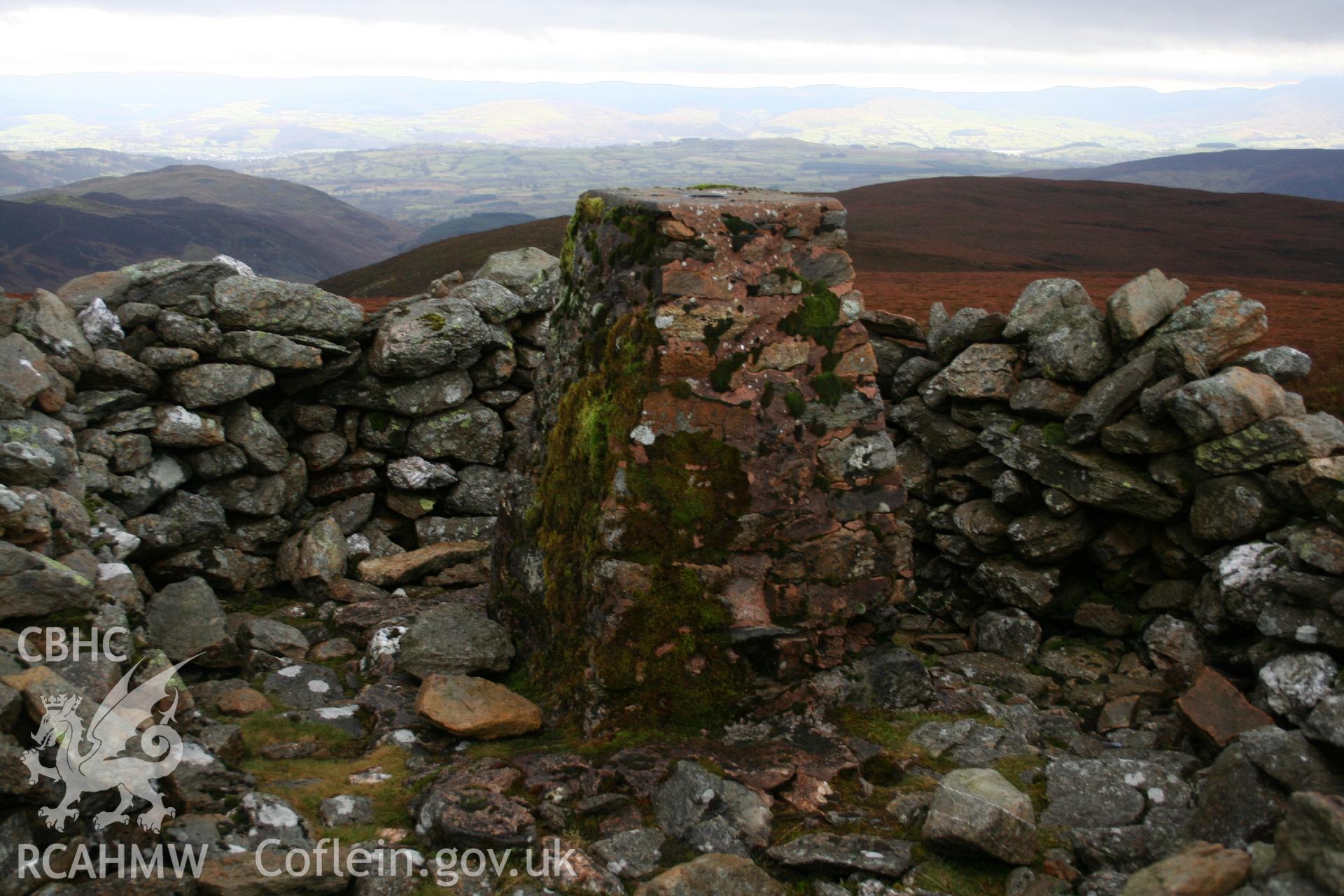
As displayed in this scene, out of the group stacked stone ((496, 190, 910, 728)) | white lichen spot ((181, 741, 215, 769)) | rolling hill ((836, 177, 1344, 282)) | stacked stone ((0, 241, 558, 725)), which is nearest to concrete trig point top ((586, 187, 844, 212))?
stacked stone ((496, 190, 910, 728))

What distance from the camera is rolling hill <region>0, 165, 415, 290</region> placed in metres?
127

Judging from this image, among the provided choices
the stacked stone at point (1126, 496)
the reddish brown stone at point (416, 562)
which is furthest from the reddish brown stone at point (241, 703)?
the stacked stone at point (1126, 496)

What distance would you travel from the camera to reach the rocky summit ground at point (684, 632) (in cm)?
540

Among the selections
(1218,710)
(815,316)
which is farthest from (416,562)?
(1218,710)

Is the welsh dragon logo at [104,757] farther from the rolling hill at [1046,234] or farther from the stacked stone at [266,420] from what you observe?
the rolling hill at [1046,234]

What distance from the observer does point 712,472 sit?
7.52 m

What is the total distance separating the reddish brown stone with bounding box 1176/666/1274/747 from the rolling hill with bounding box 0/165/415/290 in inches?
5057

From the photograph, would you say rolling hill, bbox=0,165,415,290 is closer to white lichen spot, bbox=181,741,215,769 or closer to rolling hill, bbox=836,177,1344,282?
rolling hill, bbox=836,177,1344,282

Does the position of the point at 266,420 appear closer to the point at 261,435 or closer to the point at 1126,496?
the point at 261,435

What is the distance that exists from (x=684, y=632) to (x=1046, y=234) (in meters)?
52.2

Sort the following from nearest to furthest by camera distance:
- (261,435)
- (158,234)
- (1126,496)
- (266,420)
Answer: (1126,496)
(261,435)
(266,420)
(158,234)

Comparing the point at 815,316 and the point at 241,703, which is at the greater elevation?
the point at 815,316

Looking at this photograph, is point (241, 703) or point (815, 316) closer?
point (241, 703)

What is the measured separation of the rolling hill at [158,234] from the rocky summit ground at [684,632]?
119185 mm
